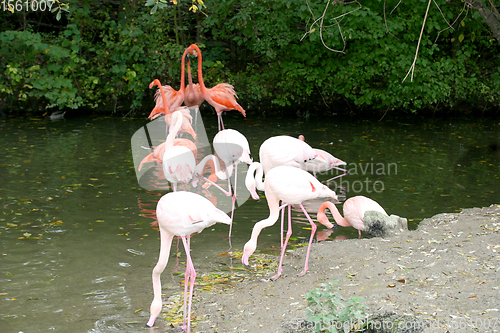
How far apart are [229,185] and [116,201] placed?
1.47 m

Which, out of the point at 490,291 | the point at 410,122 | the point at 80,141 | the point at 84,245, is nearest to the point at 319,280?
the point at 490,291

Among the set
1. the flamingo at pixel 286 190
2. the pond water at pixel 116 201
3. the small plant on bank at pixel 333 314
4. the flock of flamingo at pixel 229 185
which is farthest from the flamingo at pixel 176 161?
the small plant on bank at pixel 333 314

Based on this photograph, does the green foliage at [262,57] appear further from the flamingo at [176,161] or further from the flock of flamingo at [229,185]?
the flamingo at [176,161]

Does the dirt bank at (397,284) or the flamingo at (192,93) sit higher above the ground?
the flamingo at (192,93)

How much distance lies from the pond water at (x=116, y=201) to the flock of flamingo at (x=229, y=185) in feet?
1.30

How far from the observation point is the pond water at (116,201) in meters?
3.61

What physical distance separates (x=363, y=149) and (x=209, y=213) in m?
5.89

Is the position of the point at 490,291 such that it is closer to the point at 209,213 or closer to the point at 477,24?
the point at 209,213

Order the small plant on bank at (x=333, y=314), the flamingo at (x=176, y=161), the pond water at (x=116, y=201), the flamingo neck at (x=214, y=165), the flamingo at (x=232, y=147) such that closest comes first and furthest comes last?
the small plant on bank at (x=333, y=314), the pond water at (x=116, y=201), the flamingo at (x=176, y=161), the flamingo at (x=232, y=147), the flamingo neck at (x=214, y=165)

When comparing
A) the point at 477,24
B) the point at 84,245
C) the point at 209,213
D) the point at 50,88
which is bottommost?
the point at 84,245

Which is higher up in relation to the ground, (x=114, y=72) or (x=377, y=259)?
(x=114, y=72)

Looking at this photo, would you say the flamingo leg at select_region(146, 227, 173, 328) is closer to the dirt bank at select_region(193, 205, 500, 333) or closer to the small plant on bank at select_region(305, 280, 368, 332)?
the dirt bank at select_region(193, 205, 500, 333)

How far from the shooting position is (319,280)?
3.69 meters

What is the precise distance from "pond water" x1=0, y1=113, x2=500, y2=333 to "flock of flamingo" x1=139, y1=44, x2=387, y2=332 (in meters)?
0.39
